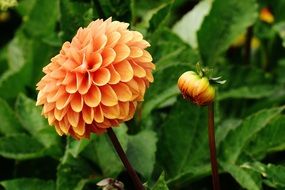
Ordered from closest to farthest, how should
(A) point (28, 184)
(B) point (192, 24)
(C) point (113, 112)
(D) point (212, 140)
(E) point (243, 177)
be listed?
(C) point (113, 112)
(D) point (212, 140)
(E) point (243, 177)
(A) point (28, 184)
(B) point (192, 24)

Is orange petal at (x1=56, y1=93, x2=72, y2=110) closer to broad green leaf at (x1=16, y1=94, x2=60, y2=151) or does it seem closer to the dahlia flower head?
the dahlia flower head

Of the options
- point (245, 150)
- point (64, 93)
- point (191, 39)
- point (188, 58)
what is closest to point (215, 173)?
point (245, 150)

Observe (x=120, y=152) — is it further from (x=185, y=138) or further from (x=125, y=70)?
(x=185, y=138)

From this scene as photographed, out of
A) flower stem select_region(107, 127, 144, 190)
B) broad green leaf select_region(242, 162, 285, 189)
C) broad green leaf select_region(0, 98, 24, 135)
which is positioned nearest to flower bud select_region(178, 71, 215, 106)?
flower stem select_region(107, 127, 144, 190)

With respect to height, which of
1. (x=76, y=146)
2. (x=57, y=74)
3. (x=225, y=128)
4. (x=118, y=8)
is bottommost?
(x=225, y=128)

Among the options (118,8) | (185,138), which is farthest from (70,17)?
(185,138)

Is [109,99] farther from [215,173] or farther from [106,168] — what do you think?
[106,168]
